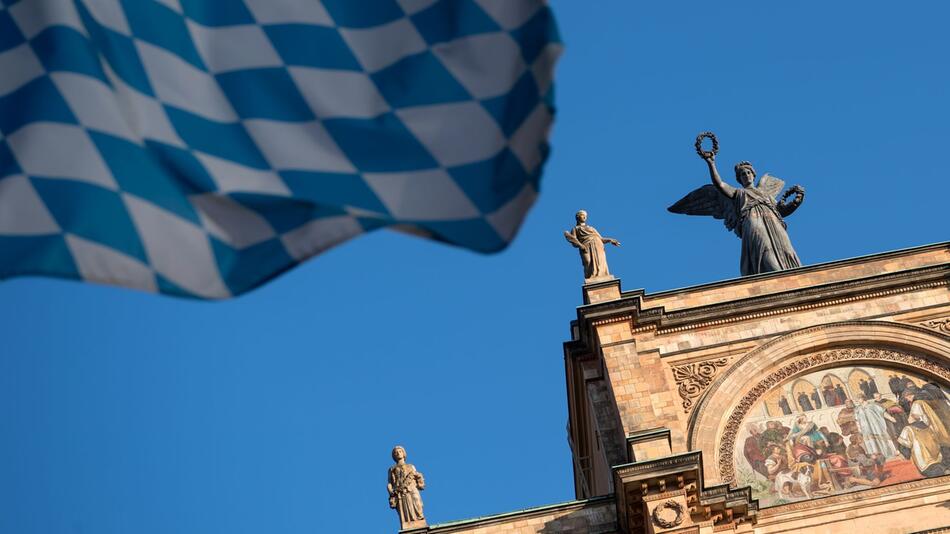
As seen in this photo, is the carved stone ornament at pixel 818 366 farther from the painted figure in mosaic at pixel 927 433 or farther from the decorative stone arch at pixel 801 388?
the painted figure in mosaic at pixel 927 433

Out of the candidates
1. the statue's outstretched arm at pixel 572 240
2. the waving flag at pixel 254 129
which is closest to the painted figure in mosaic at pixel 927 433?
the statue's outstretched arm at pixel 572 240

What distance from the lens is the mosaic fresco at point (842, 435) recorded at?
2306 centimetres

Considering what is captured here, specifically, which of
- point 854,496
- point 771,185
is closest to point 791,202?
point 771,185

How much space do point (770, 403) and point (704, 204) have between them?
22.9 ft

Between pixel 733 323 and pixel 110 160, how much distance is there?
19.0 metres

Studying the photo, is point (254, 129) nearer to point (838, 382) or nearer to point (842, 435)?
point (842, 435)

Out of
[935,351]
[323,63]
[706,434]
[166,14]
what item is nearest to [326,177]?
[323,63]

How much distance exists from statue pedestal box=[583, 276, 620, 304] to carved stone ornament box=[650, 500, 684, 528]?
4.75 m

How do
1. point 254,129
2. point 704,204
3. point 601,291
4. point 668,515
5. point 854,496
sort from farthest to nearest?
point 704,204 < point 601,291 < point 854,496 < point 668,515 < point 254,129

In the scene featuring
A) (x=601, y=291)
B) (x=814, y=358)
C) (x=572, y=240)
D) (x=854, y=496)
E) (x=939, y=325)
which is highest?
(x=572, y=240)

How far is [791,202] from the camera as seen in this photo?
2866 centimetres

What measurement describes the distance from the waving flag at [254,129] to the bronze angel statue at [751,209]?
2044cm

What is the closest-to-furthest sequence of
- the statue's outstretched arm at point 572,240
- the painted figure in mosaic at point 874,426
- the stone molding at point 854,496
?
the stone molding at point 854,496 → the painted figure in mosaic at point 874,426 → the statue's outstretched arm at point 572,240

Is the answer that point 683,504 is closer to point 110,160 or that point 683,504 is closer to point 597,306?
point 597,306
